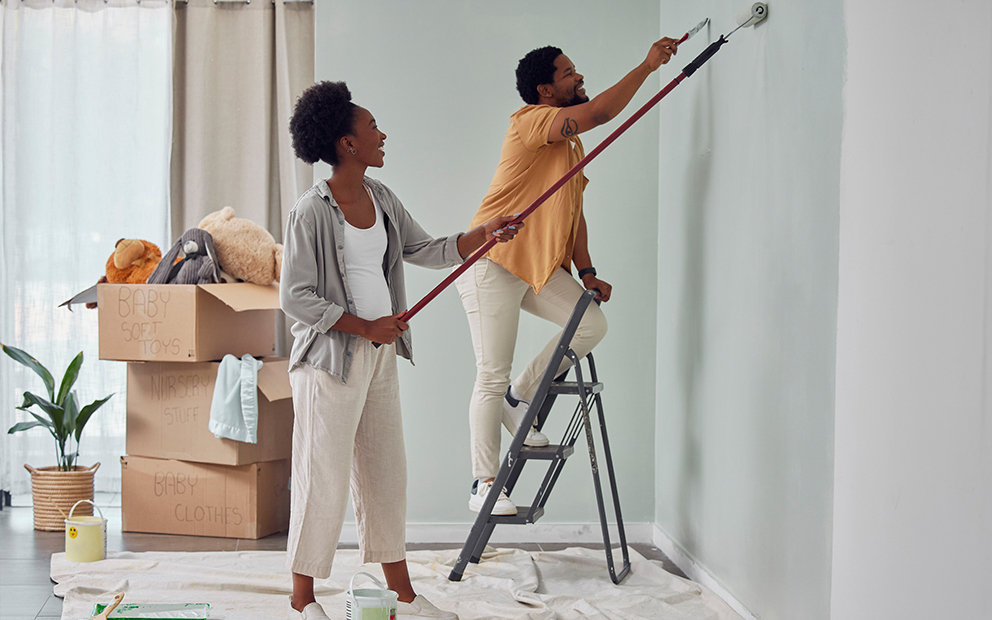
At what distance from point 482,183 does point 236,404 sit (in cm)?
118

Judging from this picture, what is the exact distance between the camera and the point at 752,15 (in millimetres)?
1934

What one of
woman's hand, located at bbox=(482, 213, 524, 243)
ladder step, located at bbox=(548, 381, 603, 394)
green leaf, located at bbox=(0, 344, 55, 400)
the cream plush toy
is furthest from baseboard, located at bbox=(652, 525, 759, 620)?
green leaf, located at bbox=(0, 344, 55, 400)

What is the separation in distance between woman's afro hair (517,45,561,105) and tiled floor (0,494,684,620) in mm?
1524

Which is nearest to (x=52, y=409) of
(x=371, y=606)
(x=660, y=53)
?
(x=371, y=606)

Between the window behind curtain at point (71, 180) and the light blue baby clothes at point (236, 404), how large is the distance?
91 cm

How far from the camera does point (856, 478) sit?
148cm

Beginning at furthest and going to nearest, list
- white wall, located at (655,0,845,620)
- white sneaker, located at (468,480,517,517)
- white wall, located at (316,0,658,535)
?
white wall, located at (316,0,658,535) → white sneaker, located at (468,480,517,517) → white wall, located at (655,0,845,620)

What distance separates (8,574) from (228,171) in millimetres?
1839

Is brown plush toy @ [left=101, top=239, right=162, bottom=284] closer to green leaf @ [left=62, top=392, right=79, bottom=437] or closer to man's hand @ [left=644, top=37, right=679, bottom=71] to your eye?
green leaf @ [left=62, top=392, right=79, bottom=437]

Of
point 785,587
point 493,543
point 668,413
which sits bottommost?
point 493,543

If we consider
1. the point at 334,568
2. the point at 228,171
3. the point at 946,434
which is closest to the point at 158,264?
the point at 228,171

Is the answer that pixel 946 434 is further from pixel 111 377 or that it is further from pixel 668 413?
pixel 111 377

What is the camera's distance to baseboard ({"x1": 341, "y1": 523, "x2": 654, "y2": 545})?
283 cm

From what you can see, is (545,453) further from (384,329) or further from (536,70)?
(536,70)
